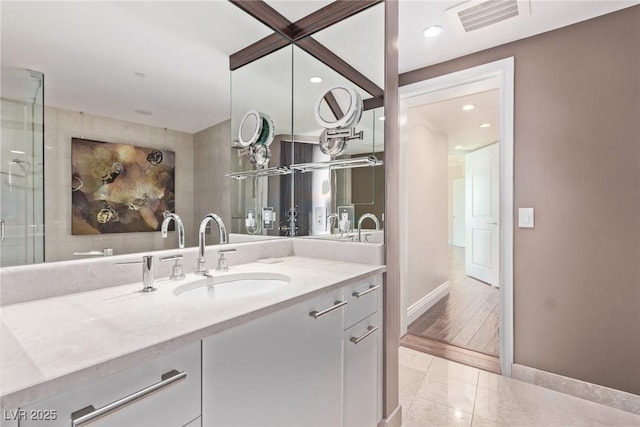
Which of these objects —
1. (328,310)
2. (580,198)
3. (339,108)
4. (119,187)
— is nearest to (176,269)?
(119,187)

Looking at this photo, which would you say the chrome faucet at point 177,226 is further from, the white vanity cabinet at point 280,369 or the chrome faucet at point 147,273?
the white vanity cabinet at point 280,369

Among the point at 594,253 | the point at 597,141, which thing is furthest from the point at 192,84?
the point at 594,253

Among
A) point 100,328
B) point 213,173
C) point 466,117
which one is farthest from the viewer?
point 466,117

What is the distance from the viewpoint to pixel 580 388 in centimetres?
189

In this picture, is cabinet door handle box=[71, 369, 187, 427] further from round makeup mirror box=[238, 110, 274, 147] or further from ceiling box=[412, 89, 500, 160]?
ceiling box=[412, 89, 500, 160]

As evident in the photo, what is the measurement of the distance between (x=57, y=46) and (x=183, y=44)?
477 millimetres

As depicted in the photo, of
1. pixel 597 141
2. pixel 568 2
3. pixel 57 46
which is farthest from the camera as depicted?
pixel 597 141

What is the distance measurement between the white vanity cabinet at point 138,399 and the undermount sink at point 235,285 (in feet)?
1.56

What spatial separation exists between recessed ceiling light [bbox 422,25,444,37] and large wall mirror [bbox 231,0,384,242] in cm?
53

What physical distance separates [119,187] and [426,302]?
10.5 feet

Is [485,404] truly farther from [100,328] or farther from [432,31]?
[432,31]

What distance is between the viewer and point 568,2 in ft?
5.60

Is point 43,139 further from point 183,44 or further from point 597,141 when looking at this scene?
point 597,141

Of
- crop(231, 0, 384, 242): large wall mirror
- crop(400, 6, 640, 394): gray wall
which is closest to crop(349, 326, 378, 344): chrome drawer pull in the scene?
crop(231, 0, 384, 242): large wall mirror
